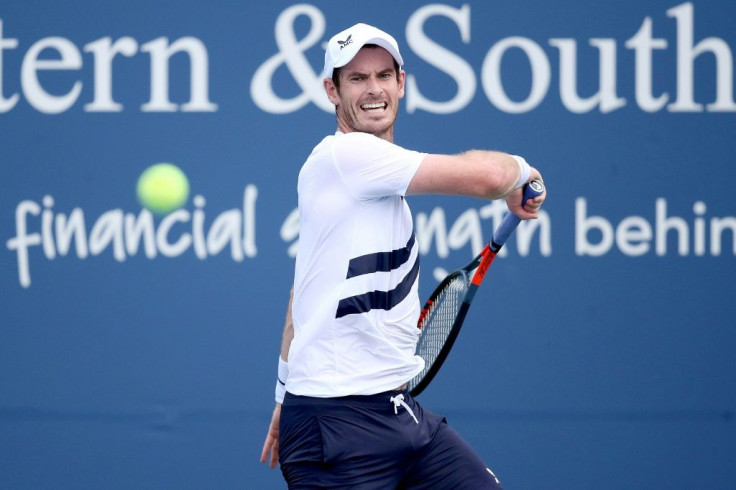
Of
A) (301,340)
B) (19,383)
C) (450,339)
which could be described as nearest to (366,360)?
(301,340)

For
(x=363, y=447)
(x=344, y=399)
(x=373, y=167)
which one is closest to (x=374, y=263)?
(x=373, y=167)

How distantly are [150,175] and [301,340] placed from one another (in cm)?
222

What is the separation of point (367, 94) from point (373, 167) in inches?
11.0

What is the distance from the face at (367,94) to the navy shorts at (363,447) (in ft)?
2.20

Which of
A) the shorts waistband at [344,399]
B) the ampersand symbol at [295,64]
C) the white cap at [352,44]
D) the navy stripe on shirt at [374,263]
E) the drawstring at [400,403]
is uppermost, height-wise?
the ampersand symbol at [295,64]

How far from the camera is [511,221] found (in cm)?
314

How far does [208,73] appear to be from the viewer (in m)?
4.92

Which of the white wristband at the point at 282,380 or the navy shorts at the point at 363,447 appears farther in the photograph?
the white wristband at the point at 282,380

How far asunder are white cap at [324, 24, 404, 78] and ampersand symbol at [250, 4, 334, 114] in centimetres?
190

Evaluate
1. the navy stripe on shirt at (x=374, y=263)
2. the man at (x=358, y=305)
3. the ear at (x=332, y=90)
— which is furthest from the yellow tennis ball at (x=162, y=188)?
the navy stripe on shirt at (x=374, y=263)

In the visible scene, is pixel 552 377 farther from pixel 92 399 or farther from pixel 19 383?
pixel 19 383

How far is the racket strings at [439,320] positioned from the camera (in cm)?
334

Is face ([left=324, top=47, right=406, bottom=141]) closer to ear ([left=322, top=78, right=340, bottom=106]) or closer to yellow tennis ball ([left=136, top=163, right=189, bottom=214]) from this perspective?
ear ([left=322, top=78, right=340, bottom=106])

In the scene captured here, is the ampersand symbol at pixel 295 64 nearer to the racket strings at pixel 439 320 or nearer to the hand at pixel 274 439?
the racket strings at pixel 439 320
